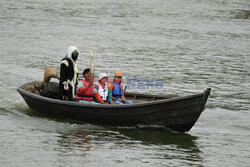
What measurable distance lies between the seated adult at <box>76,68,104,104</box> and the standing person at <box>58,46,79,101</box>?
29cm

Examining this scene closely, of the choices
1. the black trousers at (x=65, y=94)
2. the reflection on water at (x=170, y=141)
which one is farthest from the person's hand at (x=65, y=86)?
the reflection on water at (x=170, y=141)

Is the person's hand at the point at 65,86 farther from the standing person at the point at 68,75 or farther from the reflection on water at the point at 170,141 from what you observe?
the reflection on water at the point at 170,141

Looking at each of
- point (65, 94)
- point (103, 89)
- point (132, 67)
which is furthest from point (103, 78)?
point (132, 67)

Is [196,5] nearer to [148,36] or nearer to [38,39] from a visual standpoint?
[148,36]

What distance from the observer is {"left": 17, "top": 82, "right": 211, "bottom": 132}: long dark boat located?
35.1 feet

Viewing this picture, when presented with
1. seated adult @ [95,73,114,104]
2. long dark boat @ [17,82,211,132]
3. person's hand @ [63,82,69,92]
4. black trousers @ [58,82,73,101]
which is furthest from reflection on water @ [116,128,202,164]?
person's hand @ [63,82,69,92]

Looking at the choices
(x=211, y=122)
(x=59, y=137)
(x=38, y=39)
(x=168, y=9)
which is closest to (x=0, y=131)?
(x=59, y=137)

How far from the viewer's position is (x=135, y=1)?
5222cm

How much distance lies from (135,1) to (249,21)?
15.9 m

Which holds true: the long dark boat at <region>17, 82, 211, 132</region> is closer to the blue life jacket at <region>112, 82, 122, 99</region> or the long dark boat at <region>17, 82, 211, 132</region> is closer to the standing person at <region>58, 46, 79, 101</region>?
the standing person at <region>58, 46, 79, 101</region>

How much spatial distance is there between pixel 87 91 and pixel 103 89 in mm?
398

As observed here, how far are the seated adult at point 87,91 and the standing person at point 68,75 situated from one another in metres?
0.29

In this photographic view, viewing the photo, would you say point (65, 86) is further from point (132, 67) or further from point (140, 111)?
point (132, 67)

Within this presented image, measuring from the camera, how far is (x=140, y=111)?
36.4ft
